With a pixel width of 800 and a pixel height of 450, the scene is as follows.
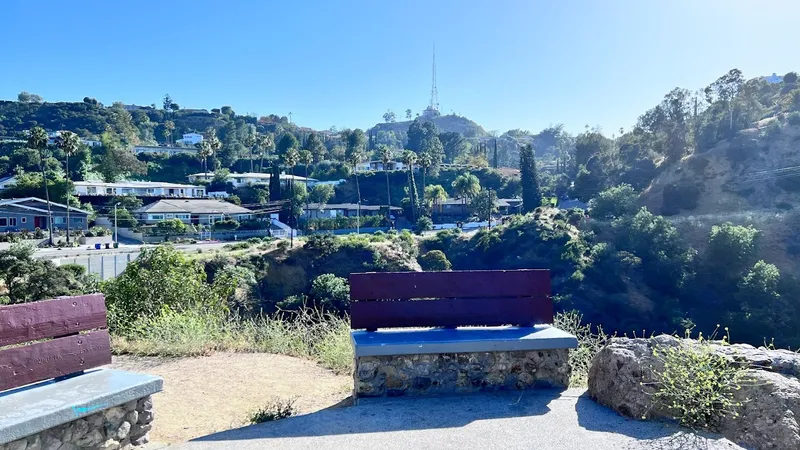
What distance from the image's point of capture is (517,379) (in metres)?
5.22

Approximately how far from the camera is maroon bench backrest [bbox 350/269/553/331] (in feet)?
17.4

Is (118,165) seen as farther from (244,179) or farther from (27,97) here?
(27,97)

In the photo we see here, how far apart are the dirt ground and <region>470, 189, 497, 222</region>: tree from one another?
A: 6059cm

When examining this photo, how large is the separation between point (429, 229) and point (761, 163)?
36.7 meters

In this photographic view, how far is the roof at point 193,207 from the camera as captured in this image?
5612cm

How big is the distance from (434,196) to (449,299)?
68396 millimetres

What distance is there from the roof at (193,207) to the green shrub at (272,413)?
184ft

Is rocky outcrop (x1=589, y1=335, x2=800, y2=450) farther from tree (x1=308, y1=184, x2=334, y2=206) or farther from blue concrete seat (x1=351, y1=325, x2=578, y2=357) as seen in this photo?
tree (x1=308, y1=184, x2=334, y2=206)

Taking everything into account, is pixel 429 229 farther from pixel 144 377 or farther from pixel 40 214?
pixel 144 377

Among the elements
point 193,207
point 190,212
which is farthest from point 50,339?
point 193,207

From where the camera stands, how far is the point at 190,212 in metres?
56.8

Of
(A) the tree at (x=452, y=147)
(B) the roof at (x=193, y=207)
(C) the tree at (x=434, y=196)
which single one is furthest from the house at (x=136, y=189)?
(A) the tree at (x=452, y=147)

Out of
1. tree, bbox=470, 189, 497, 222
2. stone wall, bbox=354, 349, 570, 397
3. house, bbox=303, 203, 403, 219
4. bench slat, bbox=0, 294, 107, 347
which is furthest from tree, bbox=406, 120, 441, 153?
bench slat, bbox=0, 294, 107, 347

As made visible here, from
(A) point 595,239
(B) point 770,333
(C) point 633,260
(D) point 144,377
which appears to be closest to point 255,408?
(D) point 144,377
